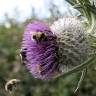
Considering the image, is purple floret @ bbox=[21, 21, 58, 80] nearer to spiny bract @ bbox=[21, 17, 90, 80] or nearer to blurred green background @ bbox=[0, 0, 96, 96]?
spiny bract @ bbox=[21, 17, 90, 80]

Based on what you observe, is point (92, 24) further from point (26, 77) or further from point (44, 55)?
point (26, 77)

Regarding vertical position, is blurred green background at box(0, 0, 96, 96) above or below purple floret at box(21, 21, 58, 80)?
below

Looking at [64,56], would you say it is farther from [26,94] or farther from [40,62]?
[26,94]

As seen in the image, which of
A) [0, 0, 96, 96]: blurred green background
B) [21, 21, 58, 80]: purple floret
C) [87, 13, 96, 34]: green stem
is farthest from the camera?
[0, 0, 96, 96]: blurred green background

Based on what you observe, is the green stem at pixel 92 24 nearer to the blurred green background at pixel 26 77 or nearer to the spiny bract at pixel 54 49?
the spiny bract at pixel 54 49

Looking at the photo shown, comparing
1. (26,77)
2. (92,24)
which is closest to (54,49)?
(92,24)

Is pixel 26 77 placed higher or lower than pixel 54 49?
lower

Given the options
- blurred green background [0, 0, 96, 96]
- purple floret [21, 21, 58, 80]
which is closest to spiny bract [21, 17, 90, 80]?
purple floret [21, 21, 58, 80]

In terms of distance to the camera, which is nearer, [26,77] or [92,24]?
[92,24]
